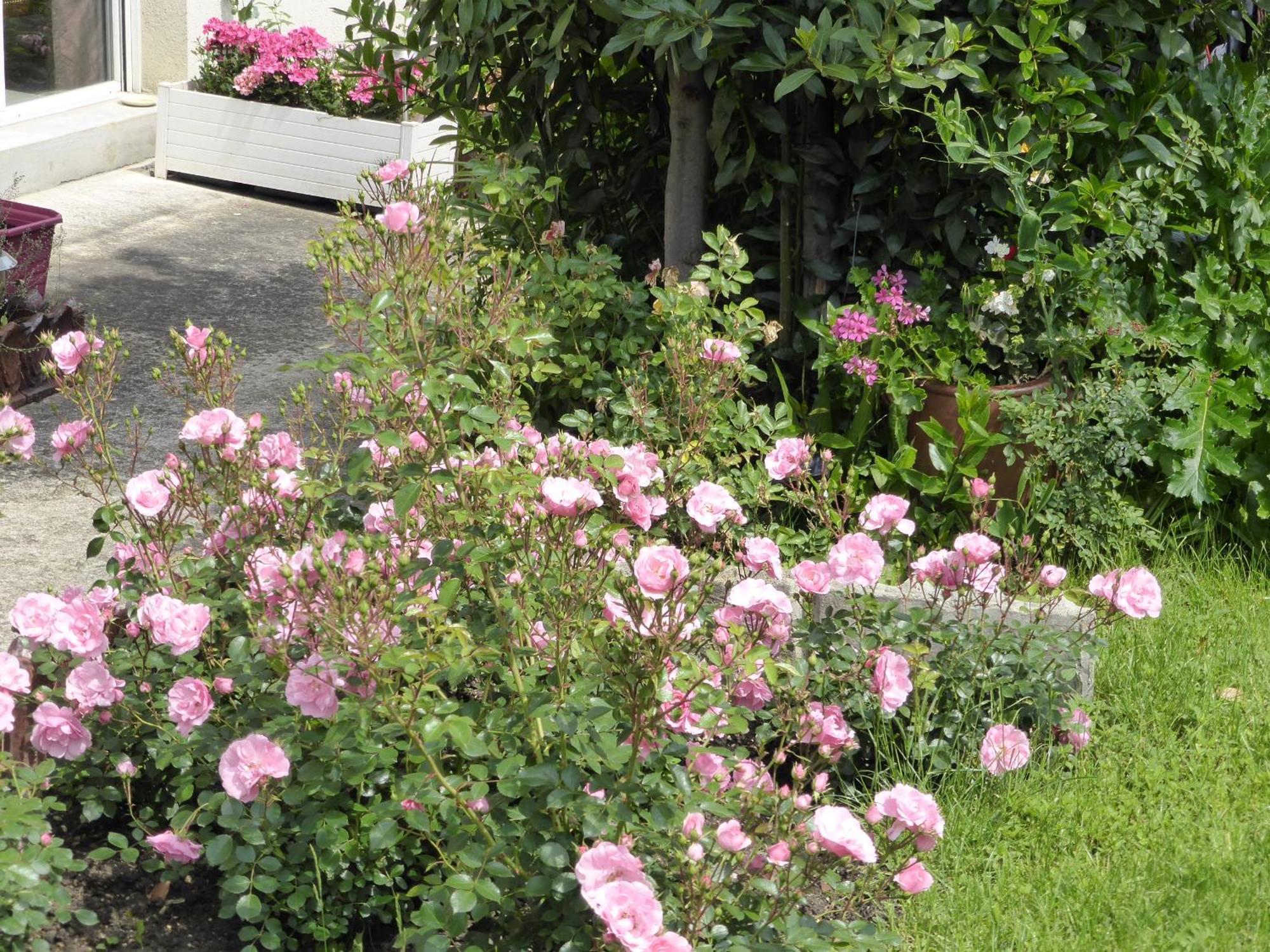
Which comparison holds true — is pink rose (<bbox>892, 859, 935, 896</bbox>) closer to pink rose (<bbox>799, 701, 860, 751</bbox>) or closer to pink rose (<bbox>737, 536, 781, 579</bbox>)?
pink rose (<bbox>799, 701, 860, 751</bbox>)

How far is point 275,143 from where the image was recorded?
7.86m

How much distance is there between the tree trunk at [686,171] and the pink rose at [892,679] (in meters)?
1.78

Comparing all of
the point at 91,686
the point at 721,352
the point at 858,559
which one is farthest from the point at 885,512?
the point at 91,686

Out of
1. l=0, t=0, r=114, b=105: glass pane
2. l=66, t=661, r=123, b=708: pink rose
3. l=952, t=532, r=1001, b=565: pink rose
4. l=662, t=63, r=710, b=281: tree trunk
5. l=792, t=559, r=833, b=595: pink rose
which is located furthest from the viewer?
l=0, t=0, r=114, b=105: glass pane

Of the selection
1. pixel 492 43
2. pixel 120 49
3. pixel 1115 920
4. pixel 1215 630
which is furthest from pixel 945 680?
pixel 120 49

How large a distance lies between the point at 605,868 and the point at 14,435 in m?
1.35

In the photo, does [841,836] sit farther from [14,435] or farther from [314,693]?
[14,435]

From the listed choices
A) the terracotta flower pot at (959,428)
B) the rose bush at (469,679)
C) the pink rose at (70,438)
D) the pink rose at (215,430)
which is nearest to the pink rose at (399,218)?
the rose bush at (469,679)

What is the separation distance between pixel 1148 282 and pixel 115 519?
3.07m

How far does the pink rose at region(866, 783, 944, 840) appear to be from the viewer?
2.17 meters

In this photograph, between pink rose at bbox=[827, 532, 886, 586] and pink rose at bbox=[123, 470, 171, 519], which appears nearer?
pink rose at bbox=[123, 470, 171, 519]

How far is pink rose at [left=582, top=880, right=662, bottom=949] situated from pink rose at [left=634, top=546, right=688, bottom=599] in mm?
409

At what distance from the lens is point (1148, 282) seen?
4344mm

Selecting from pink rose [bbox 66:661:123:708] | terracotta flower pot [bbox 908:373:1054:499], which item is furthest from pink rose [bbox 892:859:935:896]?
terracotta flower pot [bbox 908:373:1054:499]
